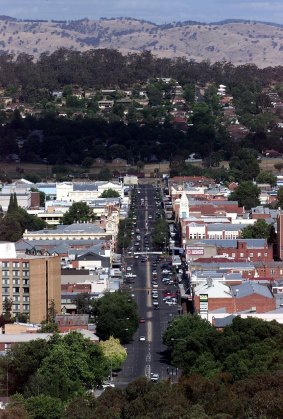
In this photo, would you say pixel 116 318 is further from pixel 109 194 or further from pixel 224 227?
pixel 109 194

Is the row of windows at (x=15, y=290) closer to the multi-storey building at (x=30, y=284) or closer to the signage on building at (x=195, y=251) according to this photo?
the multi-storey building at (x=30, y=284)

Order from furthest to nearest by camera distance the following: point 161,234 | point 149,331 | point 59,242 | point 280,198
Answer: point 280,198
point 161,234
point 59,242
point 149,331

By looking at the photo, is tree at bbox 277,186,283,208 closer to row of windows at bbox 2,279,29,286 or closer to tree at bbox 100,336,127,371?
row of windows at bbox 2,279,29,286

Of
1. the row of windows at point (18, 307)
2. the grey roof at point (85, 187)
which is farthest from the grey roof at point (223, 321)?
the grey roof at point (85, 187)

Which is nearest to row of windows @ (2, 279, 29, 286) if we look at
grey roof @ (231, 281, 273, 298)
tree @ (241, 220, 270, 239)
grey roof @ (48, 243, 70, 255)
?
grey roof @ (231, 281, 273, 298)

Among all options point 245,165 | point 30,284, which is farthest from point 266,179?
point 30,284

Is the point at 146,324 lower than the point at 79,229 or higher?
lower

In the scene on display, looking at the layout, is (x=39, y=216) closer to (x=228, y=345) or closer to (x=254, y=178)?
(x=254, y=178)
